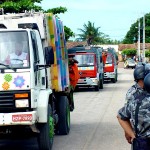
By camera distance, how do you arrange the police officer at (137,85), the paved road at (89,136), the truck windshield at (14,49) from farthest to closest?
the paved road at (89,136) → the truck windshield at (14,49) → the police officer at (137,85)

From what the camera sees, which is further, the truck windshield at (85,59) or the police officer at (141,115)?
the truck windshield at (85,59)

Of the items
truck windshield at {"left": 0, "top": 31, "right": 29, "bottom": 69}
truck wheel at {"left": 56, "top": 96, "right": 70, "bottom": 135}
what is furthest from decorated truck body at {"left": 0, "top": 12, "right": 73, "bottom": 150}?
truck wheel at {"left": 56, "top": 96, "right": 70, "bottom": 135}

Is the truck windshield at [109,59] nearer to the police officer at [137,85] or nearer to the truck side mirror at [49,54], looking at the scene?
the truck side mirror at [49,54]

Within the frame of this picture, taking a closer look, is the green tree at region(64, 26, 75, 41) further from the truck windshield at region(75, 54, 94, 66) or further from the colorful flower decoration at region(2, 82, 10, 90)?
the colorful flower decoration at region(2, 82, 10, 90)

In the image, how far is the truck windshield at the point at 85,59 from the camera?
27312 millimetres

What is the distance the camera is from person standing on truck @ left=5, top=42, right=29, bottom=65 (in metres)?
8.91

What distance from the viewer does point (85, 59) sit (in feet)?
90.2

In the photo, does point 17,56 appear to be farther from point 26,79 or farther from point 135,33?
point 135,33

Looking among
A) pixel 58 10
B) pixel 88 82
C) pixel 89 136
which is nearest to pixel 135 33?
pixel 58 10

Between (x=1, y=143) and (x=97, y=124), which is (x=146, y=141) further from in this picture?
(x=97, y=124)

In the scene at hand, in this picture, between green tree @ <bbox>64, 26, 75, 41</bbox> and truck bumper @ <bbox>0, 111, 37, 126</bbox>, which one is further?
green tree @ <bbox>64, 26, 75, 41</bbox>

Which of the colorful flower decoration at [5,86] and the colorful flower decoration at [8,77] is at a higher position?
the colorful flower decoration at [8,77]

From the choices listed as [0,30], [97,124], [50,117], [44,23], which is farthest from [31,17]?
[97,124]

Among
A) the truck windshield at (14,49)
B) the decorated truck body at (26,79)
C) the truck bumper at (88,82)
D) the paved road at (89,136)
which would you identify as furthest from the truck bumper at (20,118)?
the truck bumper at (88,82)
